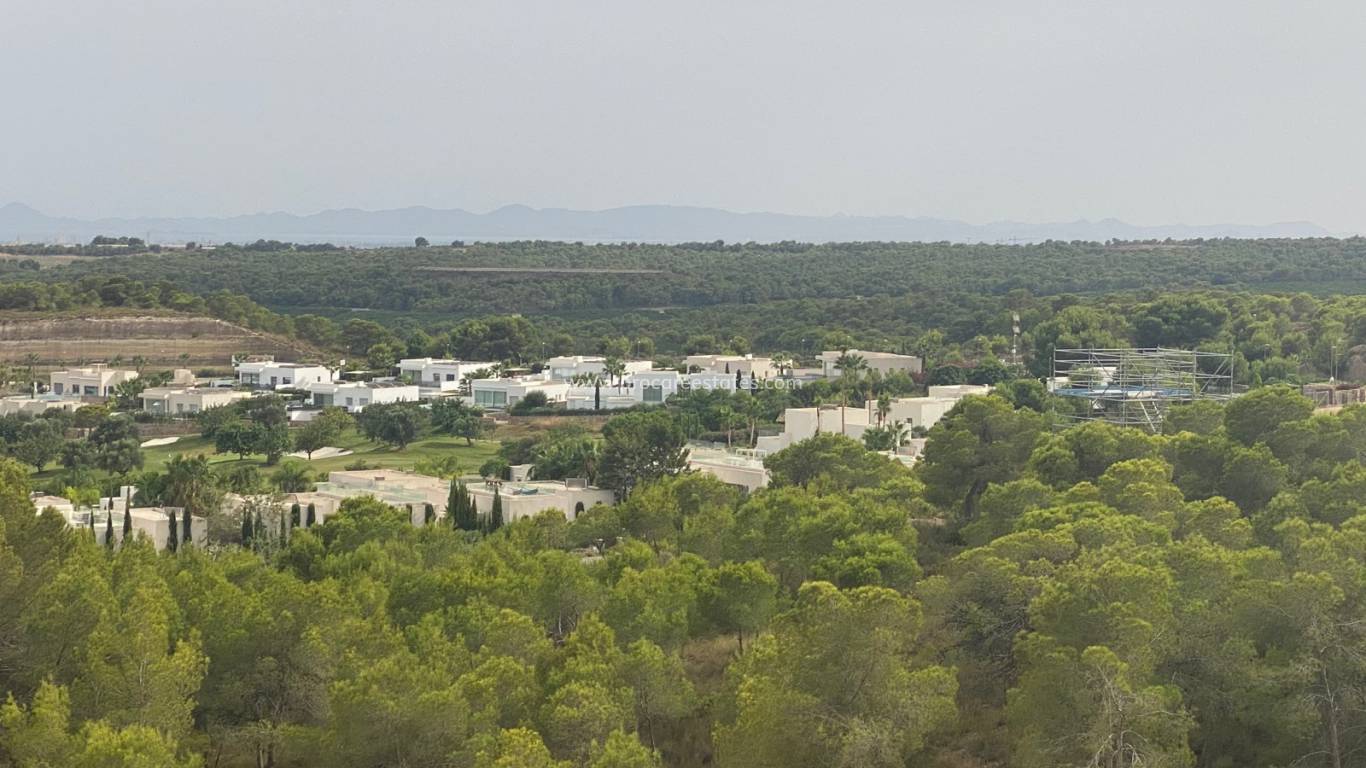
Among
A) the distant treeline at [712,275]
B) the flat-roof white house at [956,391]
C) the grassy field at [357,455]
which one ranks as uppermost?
the distant treeline at [712,275]

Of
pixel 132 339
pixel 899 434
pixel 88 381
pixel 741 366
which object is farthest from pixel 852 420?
pixel 132 339

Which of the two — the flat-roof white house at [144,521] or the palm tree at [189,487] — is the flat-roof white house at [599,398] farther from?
the flat-roof white house at [144,521]

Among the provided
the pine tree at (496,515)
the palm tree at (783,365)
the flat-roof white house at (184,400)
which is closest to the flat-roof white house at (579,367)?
the palm tree at (783,365)

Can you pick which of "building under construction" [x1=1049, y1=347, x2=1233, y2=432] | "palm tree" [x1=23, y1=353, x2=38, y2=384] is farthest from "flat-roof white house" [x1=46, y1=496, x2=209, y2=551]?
"palm tree" [x1=23, y1=353, x2=38, y2=384]

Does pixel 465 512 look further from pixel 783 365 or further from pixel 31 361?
pixel 31 361

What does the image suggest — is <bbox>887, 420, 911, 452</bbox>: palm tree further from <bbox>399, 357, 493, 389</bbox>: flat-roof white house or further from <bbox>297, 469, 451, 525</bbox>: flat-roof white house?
<bbox>399, 357, 493, 389</bbox>: flat-roof white house

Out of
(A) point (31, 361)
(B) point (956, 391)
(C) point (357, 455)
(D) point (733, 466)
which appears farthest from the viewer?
(A) point (31, 361)

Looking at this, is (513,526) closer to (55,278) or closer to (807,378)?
(807,378)
